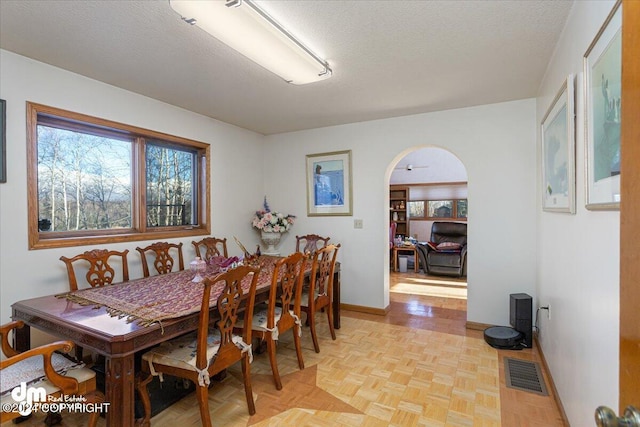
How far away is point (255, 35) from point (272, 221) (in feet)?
8.97

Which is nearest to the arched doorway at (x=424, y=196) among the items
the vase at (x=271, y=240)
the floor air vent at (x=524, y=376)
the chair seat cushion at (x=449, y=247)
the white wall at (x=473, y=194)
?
the chair seat cushion at (x=449, y=247)

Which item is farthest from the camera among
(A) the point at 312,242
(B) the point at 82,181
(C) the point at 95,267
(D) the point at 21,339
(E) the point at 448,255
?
(E) the point at 448,255

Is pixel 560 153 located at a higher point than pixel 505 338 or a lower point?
higher

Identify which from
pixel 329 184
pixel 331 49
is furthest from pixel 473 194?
pixel 331 49

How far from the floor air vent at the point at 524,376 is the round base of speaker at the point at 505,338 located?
18 cm

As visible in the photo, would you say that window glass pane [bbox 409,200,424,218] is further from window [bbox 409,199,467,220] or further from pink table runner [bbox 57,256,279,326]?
pink table runner [bbox 57,256,279,326]

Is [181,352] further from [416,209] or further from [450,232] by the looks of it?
[416,209]

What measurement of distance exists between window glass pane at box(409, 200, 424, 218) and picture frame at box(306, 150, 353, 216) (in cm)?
433

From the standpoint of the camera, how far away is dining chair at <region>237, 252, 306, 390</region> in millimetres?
2352

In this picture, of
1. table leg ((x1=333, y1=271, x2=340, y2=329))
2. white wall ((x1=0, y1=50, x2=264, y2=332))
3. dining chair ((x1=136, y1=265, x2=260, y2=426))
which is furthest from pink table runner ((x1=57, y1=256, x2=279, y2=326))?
table leg ((x1=333, y1=271, x2=340, y2=329))

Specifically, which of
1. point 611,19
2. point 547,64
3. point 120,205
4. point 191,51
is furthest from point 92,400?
point 547,64

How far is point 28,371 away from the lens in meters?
1.59

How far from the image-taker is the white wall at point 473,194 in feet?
10.9

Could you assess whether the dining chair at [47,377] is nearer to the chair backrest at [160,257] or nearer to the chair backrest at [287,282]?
the chair backrest at [287,282]
